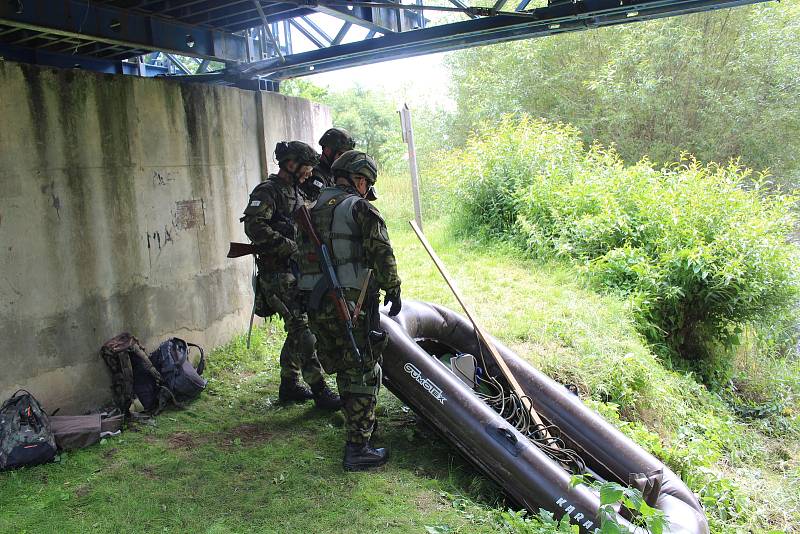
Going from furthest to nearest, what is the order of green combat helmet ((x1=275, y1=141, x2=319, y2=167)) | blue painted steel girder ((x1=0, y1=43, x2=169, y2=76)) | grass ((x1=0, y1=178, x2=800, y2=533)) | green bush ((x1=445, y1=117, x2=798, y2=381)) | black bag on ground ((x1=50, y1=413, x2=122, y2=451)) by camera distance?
green bush ((x1=445, y1=117, x2=798, y2=381)), blue painted steel girder ((x1=0, y1=43, x2=169, y2=76)), green combat helmet ((x1=275, y1=141, x2=319, y2=167)), black bag on ground ((x1=50, y1=413, x2=122, y2=451)), grass ((x1=0, y1=178, x2=800, y2=533))

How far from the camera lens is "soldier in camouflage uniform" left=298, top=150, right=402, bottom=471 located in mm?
3520

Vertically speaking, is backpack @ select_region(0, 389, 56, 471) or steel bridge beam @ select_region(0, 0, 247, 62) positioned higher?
steel bridge beam @ select_region(0, 0, 247, 62)

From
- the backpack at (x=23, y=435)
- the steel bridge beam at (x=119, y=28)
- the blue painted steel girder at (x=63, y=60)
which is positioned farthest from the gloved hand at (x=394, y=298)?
the blue painted steel girder at (x=63, y=60)

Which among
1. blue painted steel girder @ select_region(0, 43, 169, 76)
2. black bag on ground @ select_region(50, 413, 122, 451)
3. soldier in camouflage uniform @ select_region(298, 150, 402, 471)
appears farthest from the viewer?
blue painted steel girder @ select_region(0, 43, 169, 76)

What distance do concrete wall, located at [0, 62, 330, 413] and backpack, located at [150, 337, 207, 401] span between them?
26 centimetres

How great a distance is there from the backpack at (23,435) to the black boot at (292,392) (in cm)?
156

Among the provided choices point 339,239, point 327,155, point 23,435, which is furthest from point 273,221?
point 23,435

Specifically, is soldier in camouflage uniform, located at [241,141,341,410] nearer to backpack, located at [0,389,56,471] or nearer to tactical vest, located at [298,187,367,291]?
tactical vest, located at [298,187,367,291]

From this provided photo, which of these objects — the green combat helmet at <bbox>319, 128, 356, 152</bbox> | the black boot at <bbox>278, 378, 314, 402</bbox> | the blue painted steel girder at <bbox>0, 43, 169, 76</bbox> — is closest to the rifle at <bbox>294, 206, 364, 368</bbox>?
the green combat helmet at <bbox>319, 128, 356, 152</bbox>

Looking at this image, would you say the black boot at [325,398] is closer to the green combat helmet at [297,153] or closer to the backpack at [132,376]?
the backpack at [132,376]

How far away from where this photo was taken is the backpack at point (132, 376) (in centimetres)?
433

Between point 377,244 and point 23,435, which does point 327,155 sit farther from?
point 23,435

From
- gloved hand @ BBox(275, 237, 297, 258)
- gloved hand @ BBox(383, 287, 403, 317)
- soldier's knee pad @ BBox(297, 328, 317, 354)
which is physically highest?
gloved hand @ BBox(275, 237, 297, 258)

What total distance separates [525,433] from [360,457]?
1098 millimetres
